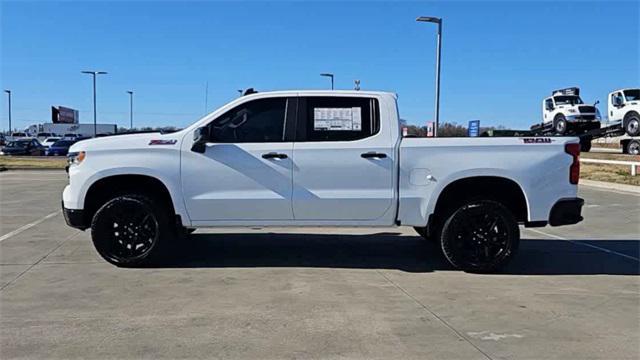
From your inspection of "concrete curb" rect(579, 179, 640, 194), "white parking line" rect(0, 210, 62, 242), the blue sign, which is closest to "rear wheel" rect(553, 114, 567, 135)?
"concrete curb" rect(579, 179, 640, 194)

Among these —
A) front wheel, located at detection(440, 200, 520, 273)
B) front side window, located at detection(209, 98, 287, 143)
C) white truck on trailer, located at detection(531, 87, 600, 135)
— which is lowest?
front wheel, located at detection(440, 200, 520, 273)

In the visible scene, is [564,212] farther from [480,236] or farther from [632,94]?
[632,94]

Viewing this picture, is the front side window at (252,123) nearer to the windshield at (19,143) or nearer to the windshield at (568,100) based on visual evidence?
the windshield at (568,100)

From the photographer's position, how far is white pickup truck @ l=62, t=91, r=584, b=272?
672 centimetres

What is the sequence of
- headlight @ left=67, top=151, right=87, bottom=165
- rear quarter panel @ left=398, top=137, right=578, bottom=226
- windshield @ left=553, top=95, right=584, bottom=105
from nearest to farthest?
rear quarter panel @ left=398, top=137, right=578, bottom=226 < headlight @ left=67, top=151, right=87, bottom=165 < windshield @ left=553, top=95, right=584, bottom=105

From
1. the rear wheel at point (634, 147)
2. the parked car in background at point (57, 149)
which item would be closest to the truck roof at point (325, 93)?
the rear wheel at point (634, 147)

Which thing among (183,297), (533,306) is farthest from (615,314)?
(183,297)

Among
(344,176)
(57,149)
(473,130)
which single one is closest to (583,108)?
(473,130)

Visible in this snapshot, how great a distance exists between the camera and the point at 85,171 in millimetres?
6766

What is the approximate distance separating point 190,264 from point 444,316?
3.38 metres

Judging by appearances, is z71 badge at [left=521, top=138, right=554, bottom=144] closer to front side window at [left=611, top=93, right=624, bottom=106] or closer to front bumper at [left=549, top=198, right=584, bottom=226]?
front bumper at [left=549, top=198, right=584, bottom=226]

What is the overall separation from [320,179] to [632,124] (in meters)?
26.1

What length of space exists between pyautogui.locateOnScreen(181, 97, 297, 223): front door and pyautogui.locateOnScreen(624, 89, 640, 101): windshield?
2680 cm

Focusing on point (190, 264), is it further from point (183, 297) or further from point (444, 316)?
point (444, 316)
